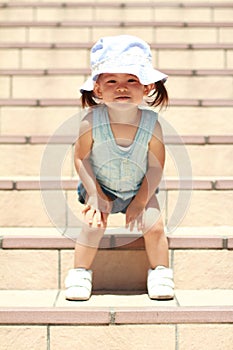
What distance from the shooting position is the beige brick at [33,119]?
3.47 metres

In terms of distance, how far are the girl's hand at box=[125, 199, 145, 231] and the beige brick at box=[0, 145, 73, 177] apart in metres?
0.94

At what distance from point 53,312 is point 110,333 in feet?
0.69

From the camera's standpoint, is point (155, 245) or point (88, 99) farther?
point (88, 99)

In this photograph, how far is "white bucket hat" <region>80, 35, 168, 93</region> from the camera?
213 cm

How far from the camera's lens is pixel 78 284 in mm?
2131

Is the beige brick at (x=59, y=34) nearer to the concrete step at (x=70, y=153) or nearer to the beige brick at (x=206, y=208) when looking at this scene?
the concrete step at (x=70, y=153)

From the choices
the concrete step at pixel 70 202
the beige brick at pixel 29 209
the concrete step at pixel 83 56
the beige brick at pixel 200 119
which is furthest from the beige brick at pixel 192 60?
the beige brick at pixel 29 209

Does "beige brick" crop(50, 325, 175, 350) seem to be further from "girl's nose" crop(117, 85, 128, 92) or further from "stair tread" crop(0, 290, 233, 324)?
"girl's nose" crop(117, 85, 128, 92)

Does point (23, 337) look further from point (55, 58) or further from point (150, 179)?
point (55, 58)

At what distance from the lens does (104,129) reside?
2.27 meters

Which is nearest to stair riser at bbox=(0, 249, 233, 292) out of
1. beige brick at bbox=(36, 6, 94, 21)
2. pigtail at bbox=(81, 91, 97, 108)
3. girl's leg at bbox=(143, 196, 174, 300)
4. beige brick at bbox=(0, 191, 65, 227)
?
girl's leg at bbox=(143, 196, 174, 300)

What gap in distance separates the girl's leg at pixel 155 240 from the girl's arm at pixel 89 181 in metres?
0.17

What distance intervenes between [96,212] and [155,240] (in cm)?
26

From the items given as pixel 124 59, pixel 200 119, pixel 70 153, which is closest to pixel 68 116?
pixel 70 153
